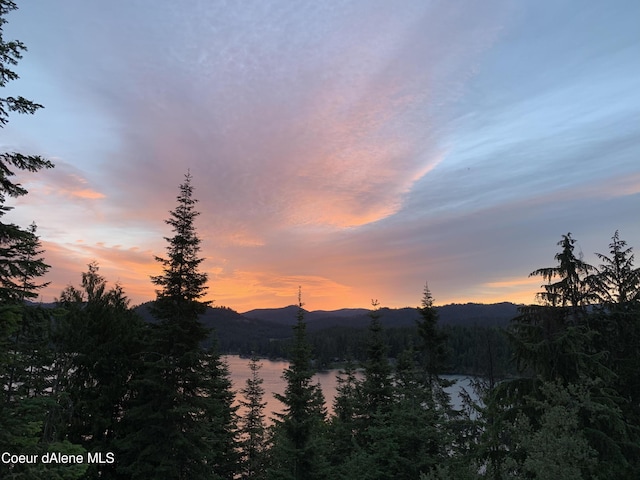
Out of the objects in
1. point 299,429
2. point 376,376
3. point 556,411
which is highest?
point 556,411

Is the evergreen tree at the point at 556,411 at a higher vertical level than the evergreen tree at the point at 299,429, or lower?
higher

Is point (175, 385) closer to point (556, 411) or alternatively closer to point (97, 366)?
point (97, 366)

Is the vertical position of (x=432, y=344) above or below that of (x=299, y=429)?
above

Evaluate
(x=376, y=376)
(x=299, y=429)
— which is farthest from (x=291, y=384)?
(x=376, y=376)

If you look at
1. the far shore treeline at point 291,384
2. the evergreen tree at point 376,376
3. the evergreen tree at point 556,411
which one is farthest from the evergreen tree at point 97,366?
the evergreen tree at point 556,411

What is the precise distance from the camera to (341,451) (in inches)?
1251

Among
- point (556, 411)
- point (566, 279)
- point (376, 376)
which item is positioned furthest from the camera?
point (376, 376)

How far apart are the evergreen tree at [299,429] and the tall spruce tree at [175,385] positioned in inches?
200

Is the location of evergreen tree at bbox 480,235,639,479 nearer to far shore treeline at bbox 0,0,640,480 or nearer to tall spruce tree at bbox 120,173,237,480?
far shore treeline at bbox 0,0,640,480

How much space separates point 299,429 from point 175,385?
347 inches

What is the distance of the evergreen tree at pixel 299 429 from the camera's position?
23094 millimetres

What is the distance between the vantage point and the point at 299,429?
23.5 metres

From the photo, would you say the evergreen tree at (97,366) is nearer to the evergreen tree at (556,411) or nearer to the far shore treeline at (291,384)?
the far shore treeline at (291,384)

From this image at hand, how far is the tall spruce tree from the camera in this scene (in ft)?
59.2
